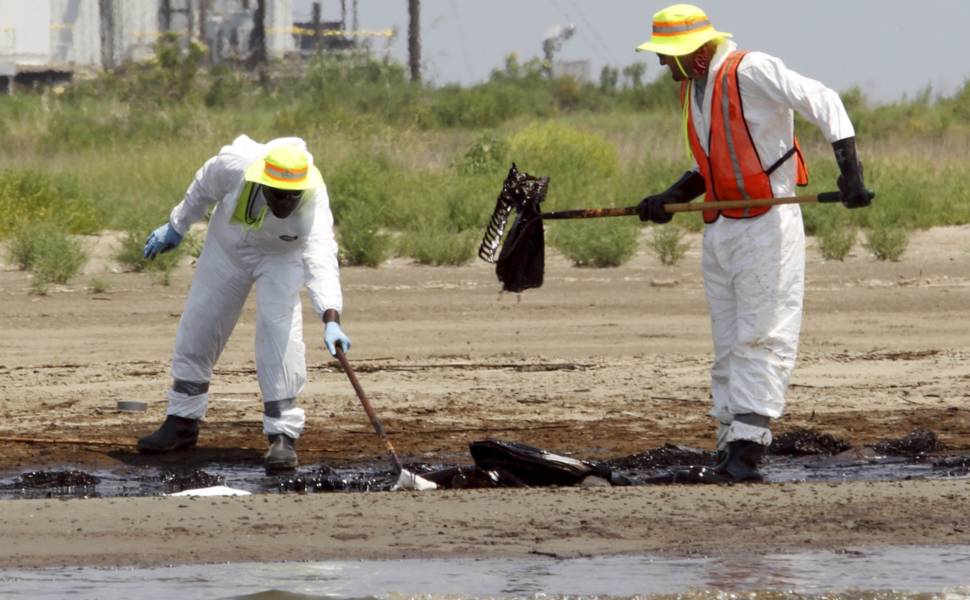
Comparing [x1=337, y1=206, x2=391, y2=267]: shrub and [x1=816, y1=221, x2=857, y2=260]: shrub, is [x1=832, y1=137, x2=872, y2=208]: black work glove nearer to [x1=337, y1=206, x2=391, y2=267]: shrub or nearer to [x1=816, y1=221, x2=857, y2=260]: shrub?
[x1=337, y1=206, x2=391, y2=267]: shrub

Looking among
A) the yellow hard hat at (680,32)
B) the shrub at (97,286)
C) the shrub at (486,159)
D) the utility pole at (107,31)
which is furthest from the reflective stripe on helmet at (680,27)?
the utility pole at (107,31)

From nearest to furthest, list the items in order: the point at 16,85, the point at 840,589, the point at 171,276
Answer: the point at 840,589
the point at 171,276
the point at 16,85

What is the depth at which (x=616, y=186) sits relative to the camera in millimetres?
22391

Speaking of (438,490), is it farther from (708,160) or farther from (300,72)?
(300,72)

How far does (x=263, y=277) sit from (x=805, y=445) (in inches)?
106

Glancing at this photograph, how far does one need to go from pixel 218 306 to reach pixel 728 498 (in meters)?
2.67

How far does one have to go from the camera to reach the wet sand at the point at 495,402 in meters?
7.65

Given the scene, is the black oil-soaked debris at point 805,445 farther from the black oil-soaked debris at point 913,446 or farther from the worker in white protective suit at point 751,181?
the worker in white protective suit at point 751,181

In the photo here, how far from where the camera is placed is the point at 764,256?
27.1 feet

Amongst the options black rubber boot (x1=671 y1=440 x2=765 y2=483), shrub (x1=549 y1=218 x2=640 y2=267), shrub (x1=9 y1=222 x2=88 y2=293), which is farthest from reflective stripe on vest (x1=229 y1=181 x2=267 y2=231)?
shrub (x1=549 y1=218 x2=640 y2=267)

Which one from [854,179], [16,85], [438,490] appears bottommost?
[16,85]

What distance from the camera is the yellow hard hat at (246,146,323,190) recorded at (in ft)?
28.6

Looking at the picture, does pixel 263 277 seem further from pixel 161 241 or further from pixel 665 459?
pixel 665 459

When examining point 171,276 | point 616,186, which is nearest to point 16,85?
point 616,186
